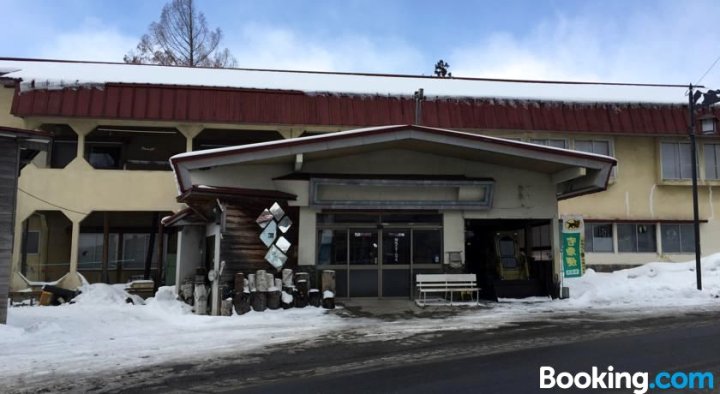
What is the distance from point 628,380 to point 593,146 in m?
17.8

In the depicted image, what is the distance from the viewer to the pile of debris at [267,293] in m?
14.2

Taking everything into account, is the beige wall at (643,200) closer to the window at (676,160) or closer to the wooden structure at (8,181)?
the window at (676,160)

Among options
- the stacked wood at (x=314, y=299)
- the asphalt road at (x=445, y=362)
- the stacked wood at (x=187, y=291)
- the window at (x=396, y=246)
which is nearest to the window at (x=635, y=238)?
the window at (x=396, y=246)

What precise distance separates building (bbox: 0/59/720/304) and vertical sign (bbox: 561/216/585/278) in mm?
1609

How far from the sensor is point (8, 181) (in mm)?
11531

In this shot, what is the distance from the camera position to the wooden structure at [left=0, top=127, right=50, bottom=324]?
11.3 metres

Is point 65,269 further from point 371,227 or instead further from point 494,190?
point 494,190

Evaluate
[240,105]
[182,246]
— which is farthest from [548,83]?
[182,246]

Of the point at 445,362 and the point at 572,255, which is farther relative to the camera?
the point at 572,255

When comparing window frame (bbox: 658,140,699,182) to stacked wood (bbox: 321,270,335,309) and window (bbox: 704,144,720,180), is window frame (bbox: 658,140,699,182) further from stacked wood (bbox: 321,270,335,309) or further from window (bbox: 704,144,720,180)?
stacked wood (bbox: 321,270,335,309)

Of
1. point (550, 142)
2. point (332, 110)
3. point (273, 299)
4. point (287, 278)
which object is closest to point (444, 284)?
point (287, 278)

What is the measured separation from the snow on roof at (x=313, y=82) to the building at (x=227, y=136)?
0.38ft

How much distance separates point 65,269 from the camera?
74.6 feet

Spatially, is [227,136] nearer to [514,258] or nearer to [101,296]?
[101,296]
